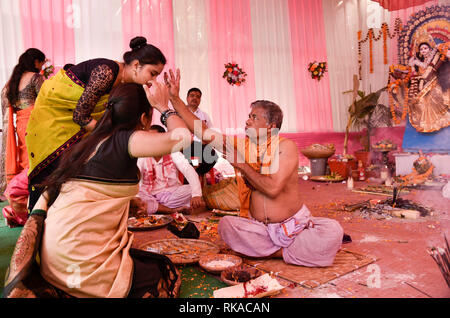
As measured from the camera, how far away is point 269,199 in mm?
2543

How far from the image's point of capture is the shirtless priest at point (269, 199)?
2.38 meters

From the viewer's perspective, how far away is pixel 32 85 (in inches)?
141

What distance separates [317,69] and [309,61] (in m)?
0.29

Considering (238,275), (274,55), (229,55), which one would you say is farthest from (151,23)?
(238,275)

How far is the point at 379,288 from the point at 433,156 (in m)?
4.79

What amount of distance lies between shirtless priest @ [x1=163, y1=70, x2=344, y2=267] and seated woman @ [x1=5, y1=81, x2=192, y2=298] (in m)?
0.67

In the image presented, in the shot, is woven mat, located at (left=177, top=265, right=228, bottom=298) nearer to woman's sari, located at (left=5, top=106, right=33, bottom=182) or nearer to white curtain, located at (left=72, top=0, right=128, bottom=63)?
woman's sari, located at (left=5, top=106, right=33, bottom=182)

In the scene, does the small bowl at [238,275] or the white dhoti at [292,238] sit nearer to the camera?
the small bowl at [238,275]

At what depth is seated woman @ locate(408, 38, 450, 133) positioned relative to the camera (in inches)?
242

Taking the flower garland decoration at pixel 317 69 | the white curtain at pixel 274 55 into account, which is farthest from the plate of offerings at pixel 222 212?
the flower garland decoration at pixel 317 69

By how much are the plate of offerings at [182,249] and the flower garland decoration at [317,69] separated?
22.1ft

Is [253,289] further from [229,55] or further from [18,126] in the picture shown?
[229,55]

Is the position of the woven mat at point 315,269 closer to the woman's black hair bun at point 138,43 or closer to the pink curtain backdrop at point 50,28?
the woman's black hair bun at point 138,43
